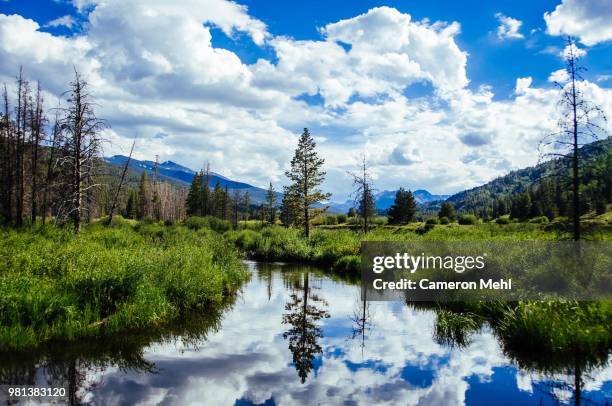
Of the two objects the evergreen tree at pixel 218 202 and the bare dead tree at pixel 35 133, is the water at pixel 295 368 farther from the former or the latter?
the evergreen tree at pixel 218 202

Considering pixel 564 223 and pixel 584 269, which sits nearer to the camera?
pixel 584 269

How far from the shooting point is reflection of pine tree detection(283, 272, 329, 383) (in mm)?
11172

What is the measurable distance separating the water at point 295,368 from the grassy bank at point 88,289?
1.92 ft

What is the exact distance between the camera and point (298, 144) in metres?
55.9

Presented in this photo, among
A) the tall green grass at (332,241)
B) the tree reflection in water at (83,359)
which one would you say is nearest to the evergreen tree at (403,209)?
the tall green grass at (332,241)

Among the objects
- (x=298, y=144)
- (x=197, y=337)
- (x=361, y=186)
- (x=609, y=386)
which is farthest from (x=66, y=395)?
(x=298, y=144)

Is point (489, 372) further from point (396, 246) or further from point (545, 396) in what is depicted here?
point (396, 246)

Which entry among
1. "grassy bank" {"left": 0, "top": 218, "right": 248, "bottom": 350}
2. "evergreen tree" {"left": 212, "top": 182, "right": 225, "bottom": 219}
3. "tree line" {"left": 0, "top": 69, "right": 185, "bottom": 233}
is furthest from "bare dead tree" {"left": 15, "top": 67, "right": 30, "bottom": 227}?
"evergreen tree" {"left": 212, "top": 182, "right": 225, "bottom": 219}

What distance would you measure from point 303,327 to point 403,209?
77.4 meters

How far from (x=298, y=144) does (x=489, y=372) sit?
1865 inches

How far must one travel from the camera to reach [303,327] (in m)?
14.5

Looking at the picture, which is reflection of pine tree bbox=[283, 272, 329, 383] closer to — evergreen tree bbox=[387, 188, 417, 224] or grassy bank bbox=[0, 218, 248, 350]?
grassy bank bbox=[0, 218, 248, 350]

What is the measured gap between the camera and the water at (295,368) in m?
8.82

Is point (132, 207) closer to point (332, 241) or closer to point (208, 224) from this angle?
point (208, 224)
